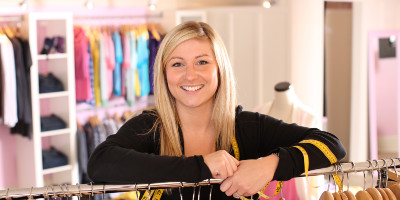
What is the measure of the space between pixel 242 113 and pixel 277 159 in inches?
16.9

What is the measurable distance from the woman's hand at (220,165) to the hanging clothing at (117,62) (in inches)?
183

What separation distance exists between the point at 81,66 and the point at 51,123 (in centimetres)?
66

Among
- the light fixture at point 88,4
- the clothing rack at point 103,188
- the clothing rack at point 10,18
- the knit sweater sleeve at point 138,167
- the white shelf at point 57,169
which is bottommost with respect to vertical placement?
the white shelf at point 57,169

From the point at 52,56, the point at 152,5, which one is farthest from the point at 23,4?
the point at 152,5

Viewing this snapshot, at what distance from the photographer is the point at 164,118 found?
7.27 ft

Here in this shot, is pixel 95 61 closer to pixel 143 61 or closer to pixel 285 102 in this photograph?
pixel 143 61

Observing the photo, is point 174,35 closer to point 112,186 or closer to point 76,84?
point 112,186

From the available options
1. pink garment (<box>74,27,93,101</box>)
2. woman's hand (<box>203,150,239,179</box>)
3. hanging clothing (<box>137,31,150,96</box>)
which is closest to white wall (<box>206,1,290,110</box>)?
hanging clothing (<box>137,31,150,96</box>)

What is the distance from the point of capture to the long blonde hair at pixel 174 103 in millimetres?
2178

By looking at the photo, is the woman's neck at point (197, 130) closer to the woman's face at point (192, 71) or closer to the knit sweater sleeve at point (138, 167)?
the woman's face at point (192, 71)

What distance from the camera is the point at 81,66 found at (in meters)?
6.02

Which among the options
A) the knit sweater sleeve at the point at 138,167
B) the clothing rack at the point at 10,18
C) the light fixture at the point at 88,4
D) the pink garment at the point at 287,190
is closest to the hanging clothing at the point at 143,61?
the light fixture at the point at 88,4

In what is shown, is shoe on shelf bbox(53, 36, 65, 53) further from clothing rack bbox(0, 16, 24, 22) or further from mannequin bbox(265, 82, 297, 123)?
mannequin bbox(265, 82, 297, 123)

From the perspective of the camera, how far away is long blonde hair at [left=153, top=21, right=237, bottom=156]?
218 centimetres
